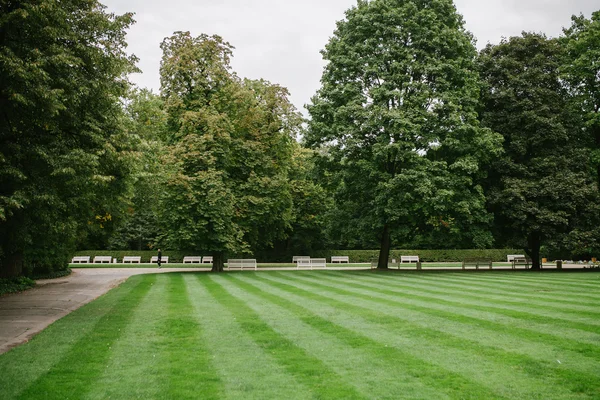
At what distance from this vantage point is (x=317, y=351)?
324 inches

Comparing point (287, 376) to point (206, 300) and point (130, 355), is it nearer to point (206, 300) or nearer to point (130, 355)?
point (130, 355)

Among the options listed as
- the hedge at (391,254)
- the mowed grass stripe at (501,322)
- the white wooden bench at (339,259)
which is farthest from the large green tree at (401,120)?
the hedge at (391,254)

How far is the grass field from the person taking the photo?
6238mm

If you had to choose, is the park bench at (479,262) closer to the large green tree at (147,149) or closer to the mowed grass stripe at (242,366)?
the large green tree at (147,149)

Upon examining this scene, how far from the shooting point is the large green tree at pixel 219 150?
95.2ft

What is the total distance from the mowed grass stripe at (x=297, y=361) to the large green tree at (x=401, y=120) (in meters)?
17.3

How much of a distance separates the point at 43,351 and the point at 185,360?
107 inches

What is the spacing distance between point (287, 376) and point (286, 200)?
2756 centimetres

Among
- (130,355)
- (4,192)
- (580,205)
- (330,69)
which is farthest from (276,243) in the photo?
(130,355)

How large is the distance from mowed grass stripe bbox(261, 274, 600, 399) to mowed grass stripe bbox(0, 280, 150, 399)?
19.0 feet

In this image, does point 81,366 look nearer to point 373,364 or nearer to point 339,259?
point 373,364

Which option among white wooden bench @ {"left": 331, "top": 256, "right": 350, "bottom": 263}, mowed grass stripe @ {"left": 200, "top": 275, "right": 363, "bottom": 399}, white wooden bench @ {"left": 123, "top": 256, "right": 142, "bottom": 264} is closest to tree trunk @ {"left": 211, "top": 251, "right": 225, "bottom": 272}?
white wooden bench @ {"left": 123, "top": 256, "right": 142, "bottom": 264}

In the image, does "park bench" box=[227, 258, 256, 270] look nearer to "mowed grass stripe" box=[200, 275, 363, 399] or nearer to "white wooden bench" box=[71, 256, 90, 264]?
"white wooden bench" box=[71, 256, 90, 264]

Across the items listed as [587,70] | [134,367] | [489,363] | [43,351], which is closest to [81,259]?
[43,351]
